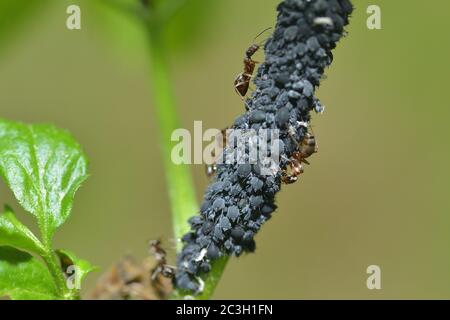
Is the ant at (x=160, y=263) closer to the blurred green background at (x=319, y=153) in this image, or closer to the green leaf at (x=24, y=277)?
the green leaf at (x=24, y=277)

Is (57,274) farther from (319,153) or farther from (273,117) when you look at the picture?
(319,153)

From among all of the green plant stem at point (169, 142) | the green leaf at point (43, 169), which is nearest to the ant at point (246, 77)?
the green plant stem at point (169, 142)

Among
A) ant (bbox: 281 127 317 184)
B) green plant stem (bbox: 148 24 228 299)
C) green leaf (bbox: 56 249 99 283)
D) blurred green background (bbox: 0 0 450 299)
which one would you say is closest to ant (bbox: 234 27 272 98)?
ant (bbox: 281 127 317 184)

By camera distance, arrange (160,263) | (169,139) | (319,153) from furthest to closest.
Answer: (319,153) < (169,139) < (160,263)

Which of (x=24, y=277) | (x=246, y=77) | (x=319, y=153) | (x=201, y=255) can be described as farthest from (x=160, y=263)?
(x=319, y=153)

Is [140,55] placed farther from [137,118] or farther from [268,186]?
[137,118]
